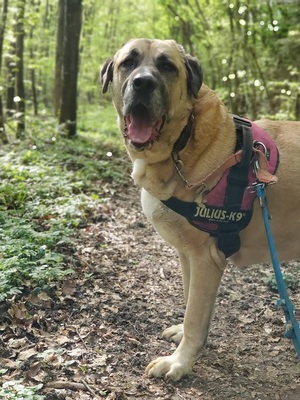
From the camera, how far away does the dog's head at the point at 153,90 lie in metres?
2.81

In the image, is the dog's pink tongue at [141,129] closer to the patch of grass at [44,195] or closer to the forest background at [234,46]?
the patch of grass at [44,195]

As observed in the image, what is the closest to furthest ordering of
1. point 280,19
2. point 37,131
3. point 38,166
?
point 38,166 < point 37,131 < point 280,19

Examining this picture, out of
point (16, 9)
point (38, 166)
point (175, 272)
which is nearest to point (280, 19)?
point (16, 9)

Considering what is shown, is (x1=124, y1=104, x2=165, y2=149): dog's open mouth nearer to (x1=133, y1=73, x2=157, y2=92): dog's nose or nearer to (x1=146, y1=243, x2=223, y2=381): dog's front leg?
(x1=133, y1=73, x2=157, y2=92): dog's nose

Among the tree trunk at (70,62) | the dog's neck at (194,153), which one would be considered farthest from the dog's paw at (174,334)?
the tree trunk at (70,62)

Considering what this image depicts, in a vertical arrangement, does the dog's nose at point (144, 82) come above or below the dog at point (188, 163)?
above

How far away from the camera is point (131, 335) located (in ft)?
11.7

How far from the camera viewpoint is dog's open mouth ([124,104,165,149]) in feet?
9.39

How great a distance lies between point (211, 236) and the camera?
3068 millimetres

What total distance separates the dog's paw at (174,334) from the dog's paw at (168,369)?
45 centimetres

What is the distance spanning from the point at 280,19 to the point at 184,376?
1289 cm

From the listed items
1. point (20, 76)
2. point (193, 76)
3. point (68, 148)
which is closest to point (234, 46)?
point (20, 76)

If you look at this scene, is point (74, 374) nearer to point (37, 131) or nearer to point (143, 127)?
point (143, 127)

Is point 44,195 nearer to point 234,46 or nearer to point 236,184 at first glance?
point 236,184
